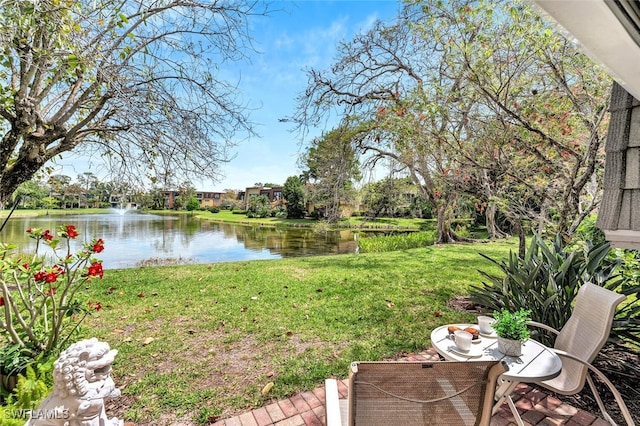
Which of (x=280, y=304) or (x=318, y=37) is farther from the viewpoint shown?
(x=318, y=37)

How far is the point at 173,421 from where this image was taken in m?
2.03

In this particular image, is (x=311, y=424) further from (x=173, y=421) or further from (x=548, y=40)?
(x=548, y=40)

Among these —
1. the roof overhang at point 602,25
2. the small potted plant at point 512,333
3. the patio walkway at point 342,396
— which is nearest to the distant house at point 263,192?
the patio walkway at point 342,396

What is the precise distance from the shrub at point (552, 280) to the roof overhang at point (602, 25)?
8.09ft

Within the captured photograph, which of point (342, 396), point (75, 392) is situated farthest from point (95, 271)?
point (342, 396)

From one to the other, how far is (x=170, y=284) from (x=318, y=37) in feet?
18.3

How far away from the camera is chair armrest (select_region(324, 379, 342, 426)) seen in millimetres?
1420

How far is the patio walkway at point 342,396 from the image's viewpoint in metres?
2.01

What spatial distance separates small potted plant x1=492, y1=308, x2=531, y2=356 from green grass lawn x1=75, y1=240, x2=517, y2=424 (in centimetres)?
131

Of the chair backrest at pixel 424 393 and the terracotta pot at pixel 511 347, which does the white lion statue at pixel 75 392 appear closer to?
the chair backrest at pixel 424 393

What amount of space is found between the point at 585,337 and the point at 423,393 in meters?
1.60

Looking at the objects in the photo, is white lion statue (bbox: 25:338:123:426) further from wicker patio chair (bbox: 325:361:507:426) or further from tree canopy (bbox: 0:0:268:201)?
tree canopy (bbox: 0:0:268:201)

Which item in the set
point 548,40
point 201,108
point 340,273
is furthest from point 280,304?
point 548,40

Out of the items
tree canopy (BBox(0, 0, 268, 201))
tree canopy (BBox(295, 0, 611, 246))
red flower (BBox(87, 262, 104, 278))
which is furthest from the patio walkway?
tree canopy (BBox(0, 0, 268, 201))
